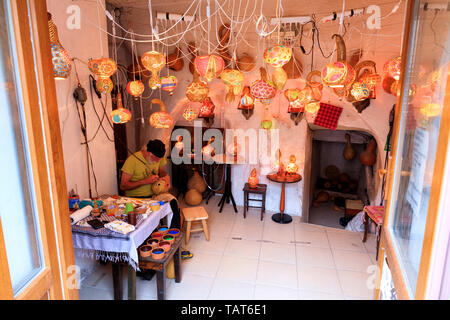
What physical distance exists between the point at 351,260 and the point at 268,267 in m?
1.22

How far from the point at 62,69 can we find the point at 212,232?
3.39 meters

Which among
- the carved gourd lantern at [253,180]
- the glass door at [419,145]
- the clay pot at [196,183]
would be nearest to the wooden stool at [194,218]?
the carved gourd lantern at [253,180]

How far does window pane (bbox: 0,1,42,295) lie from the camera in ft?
4.44

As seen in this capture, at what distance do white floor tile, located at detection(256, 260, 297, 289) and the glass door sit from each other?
6.45 ft

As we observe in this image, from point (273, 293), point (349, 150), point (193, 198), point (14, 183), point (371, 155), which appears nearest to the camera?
point (14, 183)

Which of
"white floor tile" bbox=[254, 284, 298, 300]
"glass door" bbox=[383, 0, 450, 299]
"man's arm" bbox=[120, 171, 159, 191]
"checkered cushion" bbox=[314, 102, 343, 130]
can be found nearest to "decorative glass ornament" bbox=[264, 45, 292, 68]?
"glass door" bbox=[383, 0, 450, 299]

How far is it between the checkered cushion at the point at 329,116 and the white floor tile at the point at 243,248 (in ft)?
8.02

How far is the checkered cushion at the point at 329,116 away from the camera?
5.29 m

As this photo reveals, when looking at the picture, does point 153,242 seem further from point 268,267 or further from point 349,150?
point 349,150

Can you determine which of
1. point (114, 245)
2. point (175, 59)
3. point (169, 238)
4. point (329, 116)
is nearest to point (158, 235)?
point (169, 238)

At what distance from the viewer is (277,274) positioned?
3795 mm

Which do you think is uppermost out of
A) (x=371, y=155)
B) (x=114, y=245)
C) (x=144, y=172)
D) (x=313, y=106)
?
(x=313, y=106)

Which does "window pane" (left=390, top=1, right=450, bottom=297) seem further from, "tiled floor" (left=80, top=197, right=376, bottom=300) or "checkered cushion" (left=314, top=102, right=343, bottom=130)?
"checkered cushion" (left=314, top=102, right=343, bottom=130)

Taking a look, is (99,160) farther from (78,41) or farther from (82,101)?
(78,41)
